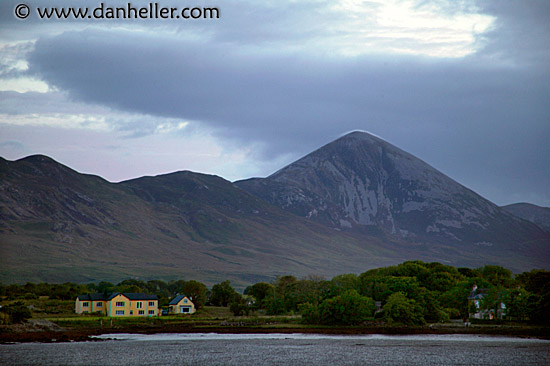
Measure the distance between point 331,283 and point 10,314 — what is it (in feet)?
186

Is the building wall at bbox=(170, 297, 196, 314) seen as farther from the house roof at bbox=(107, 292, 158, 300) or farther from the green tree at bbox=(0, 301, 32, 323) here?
the green tree at bbox=(0, 301, 32, 323)

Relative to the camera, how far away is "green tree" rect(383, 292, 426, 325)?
109000 millimetres

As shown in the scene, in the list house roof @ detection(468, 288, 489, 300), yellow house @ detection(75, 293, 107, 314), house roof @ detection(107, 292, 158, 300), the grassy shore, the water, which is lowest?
the water

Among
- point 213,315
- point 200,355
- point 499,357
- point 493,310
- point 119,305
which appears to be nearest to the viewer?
point 499,357

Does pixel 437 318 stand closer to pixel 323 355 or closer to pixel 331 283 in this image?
pixel 331 283

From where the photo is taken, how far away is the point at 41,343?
8406cm

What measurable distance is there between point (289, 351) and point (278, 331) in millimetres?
29600

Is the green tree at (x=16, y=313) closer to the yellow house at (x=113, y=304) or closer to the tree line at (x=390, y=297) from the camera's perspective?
the yellow house at (x=113, y=304)

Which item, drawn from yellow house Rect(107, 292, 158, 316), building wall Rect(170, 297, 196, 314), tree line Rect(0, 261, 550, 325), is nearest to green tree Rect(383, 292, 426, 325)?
tree line Rect(0, 261, 550, 325)

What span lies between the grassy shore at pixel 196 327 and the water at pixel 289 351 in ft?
23.8

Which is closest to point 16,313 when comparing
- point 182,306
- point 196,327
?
point 196,327

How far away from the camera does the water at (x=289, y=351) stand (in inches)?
2650

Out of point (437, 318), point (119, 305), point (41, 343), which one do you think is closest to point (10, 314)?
point (41, 343)

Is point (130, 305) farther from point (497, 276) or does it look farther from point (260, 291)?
point (497, 276)
